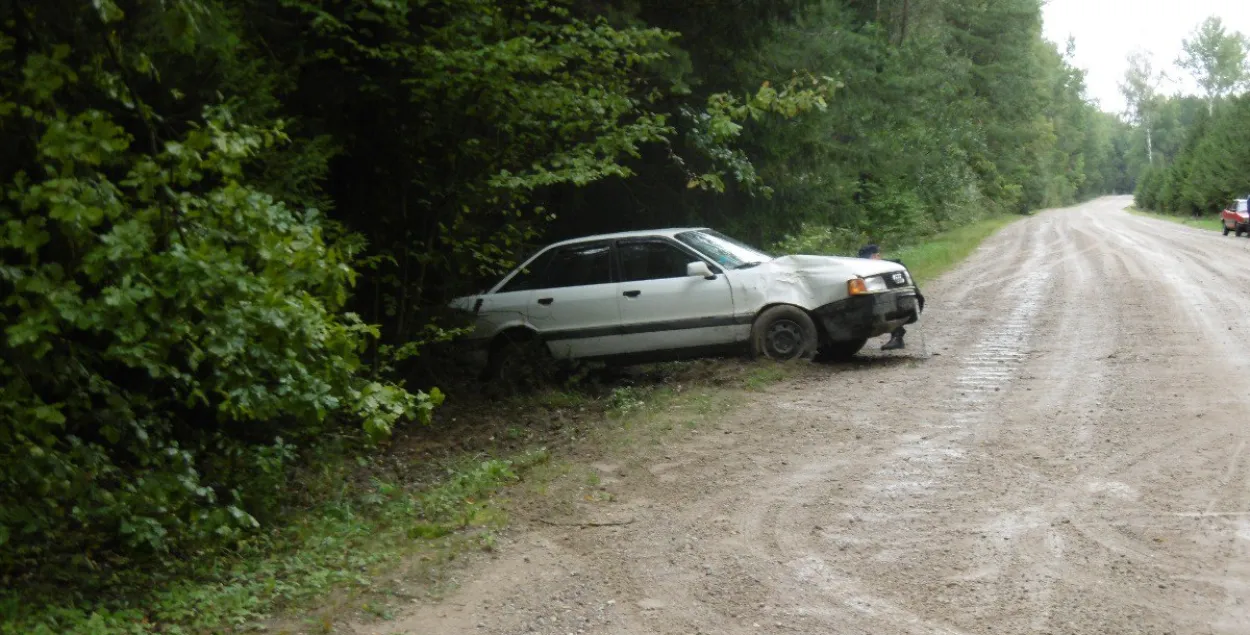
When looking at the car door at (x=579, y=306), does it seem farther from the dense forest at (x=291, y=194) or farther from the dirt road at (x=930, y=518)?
the dirt road at (x=930, y=518)

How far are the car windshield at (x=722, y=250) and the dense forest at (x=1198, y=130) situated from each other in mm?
47170

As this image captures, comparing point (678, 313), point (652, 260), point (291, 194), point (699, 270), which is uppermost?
point (291, 194)

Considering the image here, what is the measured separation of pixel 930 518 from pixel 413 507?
10.6 feet

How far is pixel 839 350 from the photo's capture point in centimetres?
1286

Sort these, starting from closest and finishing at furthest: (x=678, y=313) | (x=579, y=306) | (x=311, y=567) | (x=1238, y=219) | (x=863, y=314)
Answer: (x=311, y=567) → (x=863, y=314) → (x=678, y=313) → (x=579, y=306) → (x=1238, y=219)

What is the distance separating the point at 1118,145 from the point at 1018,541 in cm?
17645

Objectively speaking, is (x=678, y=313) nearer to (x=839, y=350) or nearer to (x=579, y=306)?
(x=579, y=306)

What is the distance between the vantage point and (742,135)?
15.4 meters

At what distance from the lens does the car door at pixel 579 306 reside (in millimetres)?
12344

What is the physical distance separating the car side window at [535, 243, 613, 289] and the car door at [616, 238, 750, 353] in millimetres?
323

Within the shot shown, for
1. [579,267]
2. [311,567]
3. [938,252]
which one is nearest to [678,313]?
[579,267]

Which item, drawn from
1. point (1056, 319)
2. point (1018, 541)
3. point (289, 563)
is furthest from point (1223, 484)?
point (1056, 319)

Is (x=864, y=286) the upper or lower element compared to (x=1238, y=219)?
upper

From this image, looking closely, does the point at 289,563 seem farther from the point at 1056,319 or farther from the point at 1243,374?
the point at 1056,319
